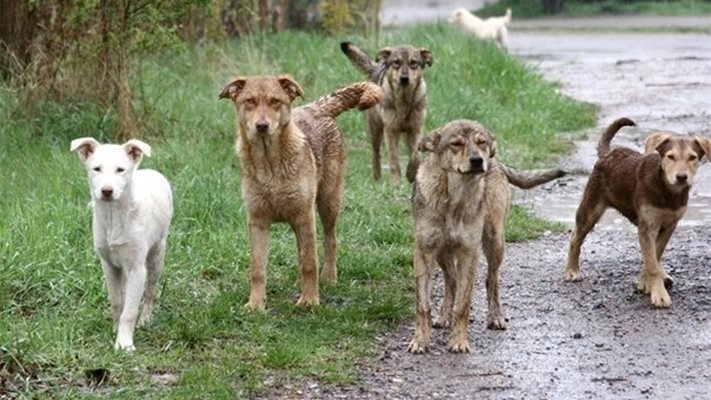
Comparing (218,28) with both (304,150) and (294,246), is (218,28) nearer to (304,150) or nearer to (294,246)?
(294,246)

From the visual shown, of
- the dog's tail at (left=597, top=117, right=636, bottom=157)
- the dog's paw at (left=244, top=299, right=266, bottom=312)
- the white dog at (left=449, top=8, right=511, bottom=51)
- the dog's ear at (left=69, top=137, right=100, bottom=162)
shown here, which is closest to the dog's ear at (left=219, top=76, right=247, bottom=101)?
the dog's ear at (left=69, top=137, right=100, bottom=162)

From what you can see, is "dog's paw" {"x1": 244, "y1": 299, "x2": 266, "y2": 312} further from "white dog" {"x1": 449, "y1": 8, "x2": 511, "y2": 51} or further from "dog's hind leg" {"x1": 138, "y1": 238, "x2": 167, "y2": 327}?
"white dog" {"x1": 449, "y1": 8, "x2": 511, "y2": 51}

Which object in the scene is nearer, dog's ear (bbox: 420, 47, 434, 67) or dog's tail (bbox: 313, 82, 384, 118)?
dog's tail (bbox: 313, 82, 384, 118)

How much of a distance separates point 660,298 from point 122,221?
325cm

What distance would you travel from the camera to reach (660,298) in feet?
29.3

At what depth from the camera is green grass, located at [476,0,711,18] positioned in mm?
40969

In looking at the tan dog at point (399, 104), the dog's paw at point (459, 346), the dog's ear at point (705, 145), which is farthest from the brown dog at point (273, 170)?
the tan dog at point (399, 104)

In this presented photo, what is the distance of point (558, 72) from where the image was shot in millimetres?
23969

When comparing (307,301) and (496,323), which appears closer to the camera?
(496,323)

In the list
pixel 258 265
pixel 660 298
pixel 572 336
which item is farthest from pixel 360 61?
pixel 572 336

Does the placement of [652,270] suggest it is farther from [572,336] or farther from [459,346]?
[459,346]

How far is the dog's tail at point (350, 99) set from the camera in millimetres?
9719

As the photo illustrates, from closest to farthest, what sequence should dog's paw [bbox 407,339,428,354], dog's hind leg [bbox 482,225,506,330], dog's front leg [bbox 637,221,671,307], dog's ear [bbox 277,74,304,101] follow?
dog's paw [bbox 407,339,428,354] → dog's hind leg [bbox 482,225,506,330] → dog's ear [bbox 277,74,304,101] → dog's front leg [bbox 637,221,671,307]

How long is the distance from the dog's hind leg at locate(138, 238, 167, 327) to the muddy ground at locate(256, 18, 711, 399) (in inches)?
51.1
